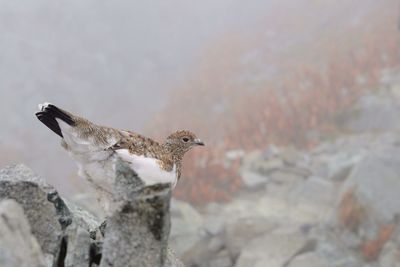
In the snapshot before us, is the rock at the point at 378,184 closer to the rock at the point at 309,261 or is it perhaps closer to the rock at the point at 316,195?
the rock at the point at 316,195

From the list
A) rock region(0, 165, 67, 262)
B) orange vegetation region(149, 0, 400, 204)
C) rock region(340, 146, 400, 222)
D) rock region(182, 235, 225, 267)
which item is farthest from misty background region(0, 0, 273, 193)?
rock region(0, 165, 67, 262)

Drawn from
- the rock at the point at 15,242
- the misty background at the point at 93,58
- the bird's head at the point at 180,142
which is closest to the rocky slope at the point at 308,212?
the bird's head at the point at 180,142

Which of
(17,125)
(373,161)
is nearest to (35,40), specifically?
(17,125)

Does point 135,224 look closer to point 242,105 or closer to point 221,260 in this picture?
point 221,260

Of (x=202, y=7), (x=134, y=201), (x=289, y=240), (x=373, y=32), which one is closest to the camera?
(x=134, y=201)

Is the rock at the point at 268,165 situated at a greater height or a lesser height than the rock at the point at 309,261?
greater

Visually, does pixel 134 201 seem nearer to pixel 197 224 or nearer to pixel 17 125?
pixel 197 224
